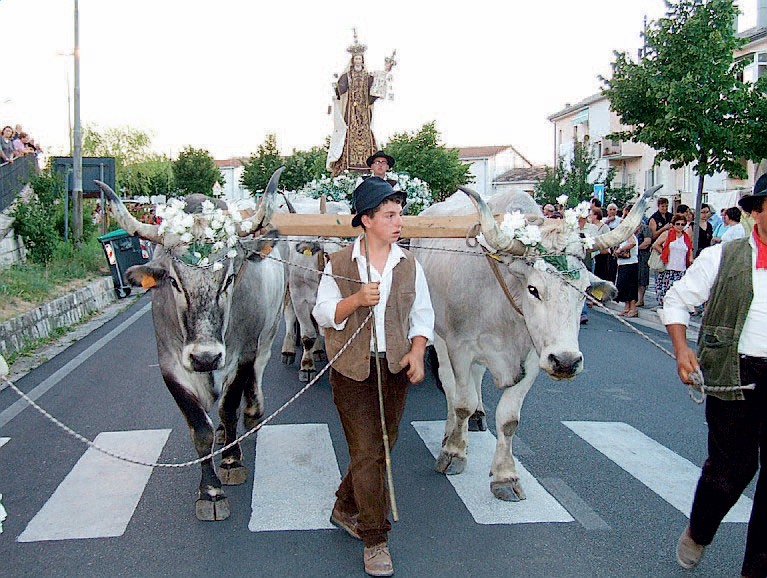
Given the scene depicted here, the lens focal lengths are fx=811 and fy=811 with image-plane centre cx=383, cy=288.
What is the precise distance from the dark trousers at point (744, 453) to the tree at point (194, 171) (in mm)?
66602

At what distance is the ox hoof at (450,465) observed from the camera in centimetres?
594

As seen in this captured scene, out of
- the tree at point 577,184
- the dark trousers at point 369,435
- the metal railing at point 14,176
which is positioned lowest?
the dark trousers at point 369,435

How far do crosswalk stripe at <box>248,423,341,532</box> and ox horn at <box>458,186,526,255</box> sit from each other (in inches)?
79.4

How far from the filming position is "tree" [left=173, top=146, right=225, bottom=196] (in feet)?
226

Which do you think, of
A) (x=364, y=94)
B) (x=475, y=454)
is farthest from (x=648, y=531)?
(x=364, y=94)

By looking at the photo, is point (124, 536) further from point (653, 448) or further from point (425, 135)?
point (425, 135)

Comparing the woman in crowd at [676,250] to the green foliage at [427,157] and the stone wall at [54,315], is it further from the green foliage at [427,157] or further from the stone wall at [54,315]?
the green foliage at [427,157]

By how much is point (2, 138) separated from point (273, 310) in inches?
692

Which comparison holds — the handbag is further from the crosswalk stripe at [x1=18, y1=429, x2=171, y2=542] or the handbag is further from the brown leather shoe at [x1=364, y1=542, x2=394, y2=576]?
the brown leather shoe at [x1=364, y1=542, x2=394, y2=576]

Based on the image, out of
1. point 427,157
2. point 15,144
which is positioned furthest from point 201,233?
point 427,157

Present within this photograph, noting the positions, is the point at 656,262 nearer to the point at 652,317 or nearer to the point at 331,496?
the point at 652,317

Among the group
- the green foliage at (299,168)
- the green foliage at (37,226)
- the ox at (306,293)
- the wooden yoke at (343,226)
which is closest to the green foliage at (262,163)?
the green foliage at (299,168)

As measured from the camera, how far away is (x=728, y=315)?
156 inches

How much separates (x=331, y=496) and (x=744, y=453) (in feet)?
8.72
